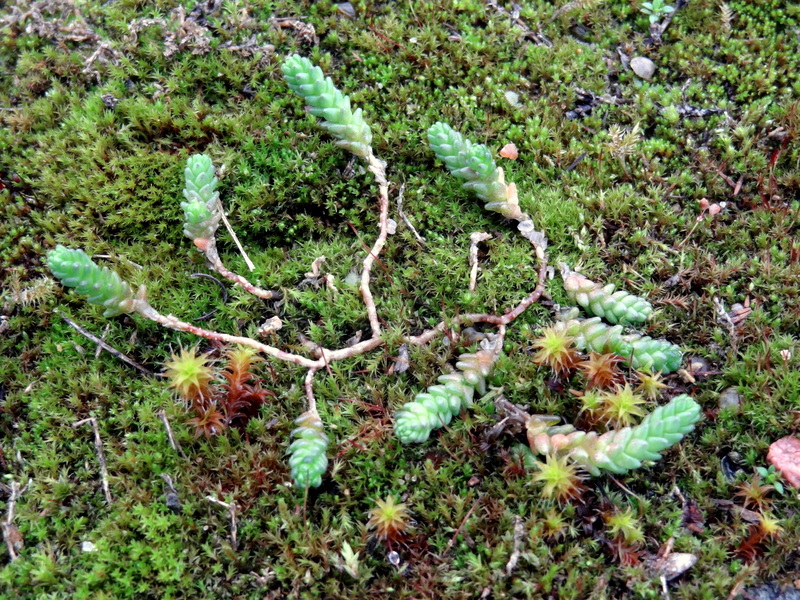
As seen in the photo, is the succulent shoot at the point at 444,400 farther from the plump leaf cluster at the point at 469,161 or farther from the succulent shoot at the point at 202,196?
the succulent shoot at the point at 202,196

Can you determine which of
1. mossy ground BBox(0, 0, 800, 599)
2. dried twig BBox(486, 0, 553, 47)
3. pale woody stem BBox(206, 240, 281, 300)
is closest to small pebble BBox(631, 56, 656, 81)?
mossy ground BBox(0, 0, 800, 599)

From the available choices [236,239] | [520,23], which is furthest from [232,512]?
[520,23]

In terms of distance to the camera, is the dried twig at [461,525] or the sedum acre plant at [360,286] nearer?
the dried twig at [461,525]

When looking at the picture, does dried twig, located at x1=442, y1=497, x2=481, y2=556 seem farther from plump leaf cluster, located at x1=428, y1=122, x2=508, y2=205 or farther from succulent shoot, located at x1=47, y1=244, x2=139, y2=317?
succulent shoot, located at x1=47, y1=244, x2=139, y2=317

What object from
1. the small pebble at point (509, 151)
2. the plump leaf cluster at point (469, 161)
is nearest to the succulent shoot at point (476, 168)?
the plump leaf cluster at point (469, 161)

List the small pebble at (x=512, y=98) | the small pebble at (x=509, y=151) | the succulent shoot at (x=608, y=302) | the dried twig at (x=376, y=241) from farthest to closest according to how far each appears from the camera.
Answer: the small pebble at (x=512, y=98) → the small pebble at (x=509, y=151) → the dried twig at (x=376, y=241) → the succulent shoot at (x=608, y=302)
